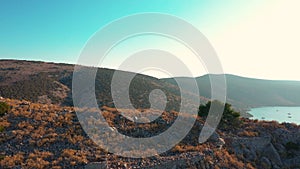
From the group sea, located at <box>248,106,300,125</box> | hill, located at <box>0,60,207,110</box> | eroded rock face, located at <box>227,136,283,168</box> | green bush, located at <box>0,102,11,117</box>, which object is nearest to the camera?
green bush, located at <box>0,102,11,117</box>

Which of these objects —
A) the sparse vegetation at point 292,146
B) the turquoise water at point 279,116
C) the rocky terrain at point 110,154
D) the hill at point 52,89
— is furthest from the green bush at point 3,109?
the turquoise water at point 279,116

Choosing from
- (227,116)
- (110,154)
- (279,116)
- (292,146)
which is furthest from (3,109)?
(279,116)

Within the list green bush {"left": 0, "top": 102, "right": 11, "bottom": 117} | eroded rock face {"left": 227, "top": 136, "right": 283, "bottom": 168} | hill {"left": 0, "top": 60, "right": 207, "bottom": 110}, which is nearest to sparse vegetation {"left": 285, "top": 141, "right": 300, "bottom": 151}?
eroded rock face {"left": 227, "top": 136, "right": 283, "bottom": 168}

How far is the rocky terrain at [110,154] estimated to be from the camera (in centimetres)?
1630

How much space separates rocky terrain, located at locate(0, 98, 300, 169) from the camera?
1630 cm

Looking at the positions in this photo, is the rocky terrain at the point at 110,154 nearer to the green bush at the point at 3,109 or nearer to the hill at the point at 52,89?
the green bush at the point at 3,109

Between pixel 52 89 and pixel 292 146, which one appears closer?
pixel 292 146

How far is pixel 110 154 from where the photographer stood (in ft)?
57.2

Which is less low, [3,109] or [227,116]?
[3,109]

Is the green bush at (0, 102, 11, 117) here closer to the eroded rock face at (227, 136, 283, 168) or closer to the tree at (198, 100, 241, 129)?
the tree at (198, 100, 241, 129)

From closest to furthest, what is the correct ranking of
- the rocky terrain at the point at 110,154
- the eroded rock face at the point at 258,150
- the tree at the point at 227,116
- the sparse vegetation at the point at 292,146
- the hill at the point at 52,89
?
the rocky terrain at the point at 110,154 → the eroded rock face at the point at 258,150 → the sparse vegetation at the point at 292,146 → the tree at the point at 227,116 → the hill at the point at 52,89

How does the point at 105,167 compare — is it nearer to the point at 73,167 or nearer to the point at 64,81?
the point at 73,167

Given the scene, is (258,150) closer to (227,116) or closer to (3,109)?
Answer: (227,116)

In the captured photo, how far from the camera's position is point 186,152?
1895 cm
